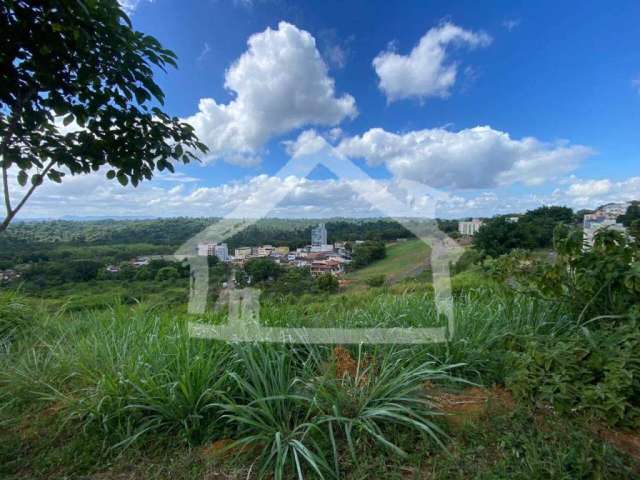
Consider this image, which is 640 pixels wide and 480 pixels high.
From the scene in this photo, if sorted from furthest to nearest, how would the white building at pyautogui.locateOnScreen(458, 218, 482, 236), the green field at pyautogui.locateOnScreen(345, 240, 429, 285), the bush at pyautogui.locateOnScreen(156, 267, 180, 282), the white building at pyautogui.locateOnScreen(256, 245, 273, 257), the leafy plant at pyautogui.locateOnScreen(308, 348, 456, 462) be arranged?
the white building at pyautogui.locateOnScreen(458, 218, 482, 236) → the green field at pyautogui.locateOnScreen(345, 240, 429, 285) → the white building at pyautogui.locateOnScreen(256, 245, 273, 257) → the bush at pyautogui.locateOnScreen(156, 267, 180, 282) → the leafy plant at pyautogui.locateOnScreen(308, 348, 456, 462)

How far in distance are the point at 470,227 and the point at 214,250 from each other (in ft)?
10.6

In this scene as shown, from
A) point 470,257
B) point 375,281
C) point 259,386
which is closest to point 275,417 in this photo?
point 259,386

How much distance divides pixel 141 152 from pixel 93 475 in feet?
5.57

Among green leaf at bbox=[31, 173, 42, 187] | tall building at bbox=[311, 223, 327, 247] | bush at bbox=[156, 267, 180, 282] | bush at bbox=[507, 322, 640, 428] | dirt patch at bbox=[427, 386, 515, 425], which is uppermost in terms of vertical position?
green leaf at bbox=[31, 173, 42, 187]

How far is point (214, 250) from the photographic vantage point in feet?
9.70

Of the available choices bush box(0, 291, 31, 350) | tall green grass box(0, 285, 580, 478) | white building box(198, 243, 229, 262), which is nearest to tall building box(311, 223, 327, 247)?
white building box(198, 243, 229, 262)

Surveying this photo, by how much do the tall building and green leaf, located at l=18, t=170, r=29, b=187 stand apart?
259 centimetres

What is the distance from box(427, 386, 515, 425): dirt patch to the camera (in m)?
→ 1.68

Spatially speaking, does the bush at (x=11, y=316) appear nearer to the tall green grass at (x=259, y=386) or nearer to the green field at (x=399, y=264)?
the tall green grass at (x=259, y=386)

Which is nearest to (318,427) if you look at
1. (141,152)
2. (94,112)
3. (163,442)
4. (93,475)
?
(163,442)

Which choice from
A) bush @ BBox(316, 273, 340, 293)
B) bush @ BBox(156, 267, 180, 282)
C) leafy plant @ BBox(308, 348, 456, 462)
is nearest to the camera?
leafy plant @ BBox(308, 348, 456, 462)

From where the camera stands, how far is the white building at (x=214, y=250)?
293cm

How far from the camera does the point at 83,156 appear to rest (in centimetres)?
180

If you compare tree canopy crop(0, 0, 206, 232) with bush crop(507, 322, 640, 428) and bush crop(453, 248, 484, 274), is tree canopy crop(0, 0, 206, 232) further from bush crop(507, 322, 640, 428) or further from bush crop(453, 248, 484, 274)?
bush crop(453, 248, 484, 274)
